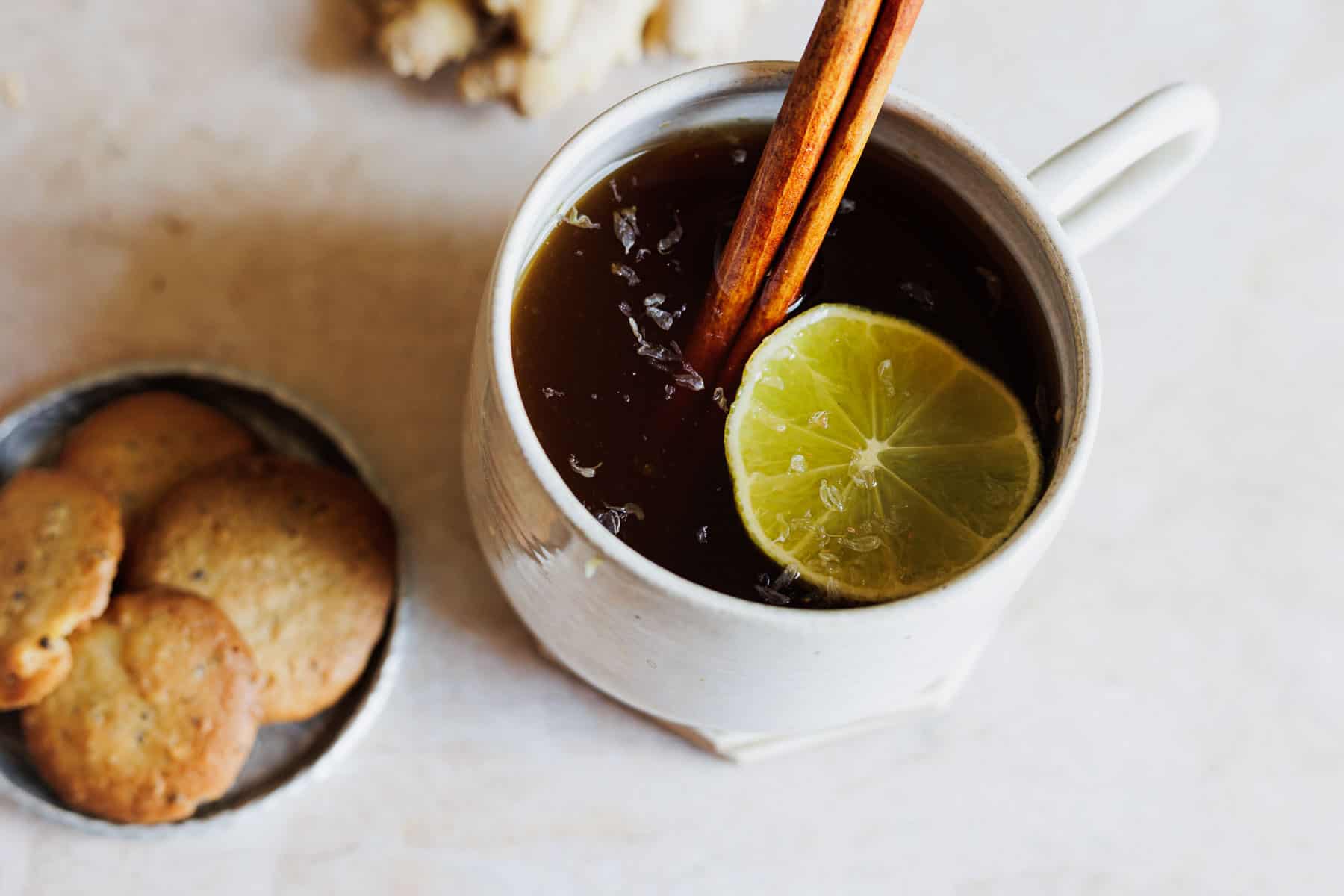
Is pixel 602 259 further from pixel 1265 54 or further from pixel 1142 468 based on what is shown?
pixel 1265 54

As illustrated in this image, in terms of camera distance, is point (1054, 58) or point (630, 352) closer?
point (630, 352)

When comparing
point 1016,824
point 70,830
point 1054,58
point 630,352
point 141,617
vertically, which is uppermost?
point 1054,58

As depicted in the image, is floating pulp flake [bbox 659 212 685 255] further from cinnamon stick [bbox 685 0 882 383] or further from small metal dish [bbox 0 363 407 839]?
small metal dish [bbox 0 363 407 839]

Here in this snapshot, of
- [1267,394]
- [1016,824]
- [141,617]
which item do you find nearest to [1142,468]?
[1267,394]

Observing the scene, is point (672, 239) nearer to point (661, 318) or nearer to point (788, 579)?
point (661, 318)

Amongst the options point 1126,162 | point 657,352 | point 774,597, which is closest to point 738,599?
point 774,597

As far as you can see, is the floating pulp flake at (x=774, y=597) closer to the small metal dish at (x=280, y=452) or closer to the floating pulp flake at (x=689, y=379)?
the floating pulp flake at (x=689, y=379)
